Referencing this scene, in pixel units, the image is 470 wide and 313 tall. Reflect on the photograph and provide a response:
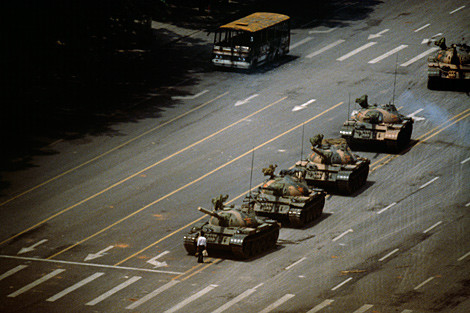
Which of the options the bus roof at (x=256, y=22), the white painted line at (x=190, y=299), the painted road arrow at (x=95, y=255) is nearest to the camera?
the white painted line at (x=190, y=299)

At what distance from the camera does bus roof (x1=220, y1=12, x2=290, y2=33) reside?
69812 millimetres

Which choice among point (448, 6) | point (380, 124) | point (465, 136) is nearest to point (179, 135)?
point (380, 124)

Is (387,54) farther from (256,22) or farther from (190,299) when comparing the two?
(190,299)

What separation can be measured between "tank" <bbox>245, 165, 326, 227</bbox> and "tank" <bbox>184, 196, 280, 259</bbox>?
1.80 metres

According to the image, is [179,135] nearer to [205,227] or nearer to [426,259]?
[205,227]

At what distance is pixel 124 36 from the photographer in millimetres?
71062

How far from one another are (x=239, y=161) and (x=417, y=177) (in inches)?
402

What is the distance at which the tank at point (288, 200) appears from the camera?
4791 cm

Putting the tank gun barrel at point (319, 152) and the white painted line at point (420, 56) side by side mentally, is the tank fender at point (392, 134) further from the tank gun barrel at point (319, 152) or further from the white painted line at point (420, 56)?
the white painted line at point (420, 56)

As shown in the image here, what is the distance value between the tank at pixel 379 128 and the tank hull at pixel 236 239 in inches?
545

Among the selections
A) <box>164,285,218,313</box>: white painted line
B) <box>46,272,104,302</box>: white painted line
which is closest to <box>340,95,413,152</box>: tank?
<box>164,285,218,313</box>: white painted line

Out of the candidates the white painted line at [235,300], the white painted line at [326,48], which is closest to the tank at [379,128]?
the white painted line at [326,48]

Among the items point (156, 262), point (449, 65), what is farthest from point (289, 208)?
point (449, 65)

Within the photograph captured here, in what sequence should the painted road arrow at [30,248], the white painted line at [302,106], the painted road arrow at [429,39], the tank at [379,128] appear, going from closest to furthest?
the painted road arrow at [30,248], the tank at [379,128], the white painted line at [302,106], the painted road arrow at [429,39]
